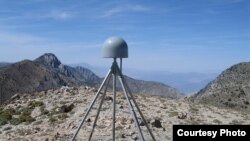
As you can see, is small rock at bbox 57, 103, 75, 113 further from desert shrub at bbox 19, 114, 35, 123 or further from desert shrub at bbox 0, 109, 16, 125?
desert shrub at bbox 0, 109, 16, 125

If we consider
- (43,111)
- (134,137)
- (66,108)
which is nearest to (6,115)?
(43,111)

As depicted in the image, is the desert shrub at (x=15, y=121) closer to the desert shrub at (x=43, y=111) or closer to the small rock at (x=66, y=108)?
the desert shrub at (x=43, y=111)

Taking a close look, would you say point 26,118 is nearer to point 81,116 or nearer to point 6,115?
point 6,115

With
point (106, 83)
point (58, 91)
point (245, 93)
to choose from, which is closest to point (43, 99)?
point (58, 91)

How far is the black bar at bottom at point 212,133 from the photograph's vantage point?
11562 mm

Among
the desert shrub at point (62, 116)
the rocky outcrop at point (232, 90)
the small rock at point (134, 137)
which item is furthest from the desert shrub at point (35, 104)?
the rocky outcrop at point (232, 90)

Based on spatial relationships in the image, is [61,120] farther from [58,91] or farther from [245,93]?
[245,93]

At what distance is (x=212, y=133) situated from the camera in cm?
1153

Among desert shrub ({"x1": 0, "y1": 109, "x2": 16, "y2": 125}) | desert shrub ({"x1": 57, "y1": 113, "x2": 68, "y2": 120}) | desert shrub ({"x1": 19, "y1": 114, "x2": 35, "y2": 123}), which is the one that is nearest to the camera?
desert shrub ({"x1": 57, "y1": 113, "x2": 68, "y2": 120})

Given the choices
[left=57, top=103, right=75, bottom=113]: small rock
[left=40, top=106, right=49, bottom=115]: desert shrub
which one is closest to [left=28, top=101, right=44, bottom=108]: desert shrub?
[left=40, top=106, right=49, bottom=115]: desert shrub

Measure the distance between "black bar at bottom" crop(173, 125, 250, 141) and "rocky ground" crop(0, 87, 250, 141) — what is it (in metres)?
7.38

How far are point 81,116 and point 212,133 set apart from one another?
1339 centimetres

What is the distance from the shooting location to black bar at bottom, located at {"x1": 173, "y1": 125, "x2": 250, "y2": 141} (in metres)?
11.6

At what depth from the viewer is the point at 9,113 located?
26562mm
